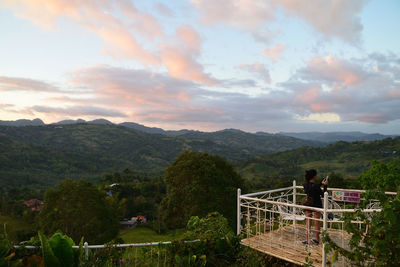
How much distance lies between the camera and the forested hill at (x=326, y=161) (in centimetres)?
8025

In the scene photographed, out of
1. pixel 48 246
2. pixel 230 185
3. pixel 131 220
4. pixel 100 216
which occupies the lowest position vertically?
pixel 131 220

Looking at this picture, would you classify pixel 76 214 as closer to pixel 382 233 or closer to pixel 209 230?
pixel 209 230

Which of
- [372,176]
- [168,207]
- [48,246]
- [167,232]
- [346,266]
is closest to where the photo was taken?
[48,246]

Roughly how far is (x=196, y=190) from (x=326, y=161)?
3568 inches

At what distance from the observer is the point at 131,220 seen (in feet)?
134

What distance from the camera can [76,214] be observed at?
23016mm

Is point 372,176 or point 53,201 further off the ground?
point 372,176

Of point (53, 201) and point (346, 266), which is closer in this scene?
point (346, 266)

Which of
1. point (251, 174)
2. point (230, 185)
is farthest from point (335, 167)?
point (230, 185)

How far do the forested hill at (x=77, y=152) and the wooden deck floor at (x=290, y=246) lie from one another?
94.0 metres

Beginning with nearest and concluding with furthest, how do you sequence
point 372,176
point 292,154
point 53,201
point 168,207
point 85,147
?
1. point 372,176
2. point 168,207
3. point 53,201
4. point 292,154
5. point 85,147

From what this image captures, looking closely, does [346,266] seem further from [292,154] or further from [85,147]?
[85,147]

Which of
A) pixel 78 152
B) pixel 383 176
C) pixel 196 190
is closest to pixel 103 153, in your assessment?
pixel 78 152

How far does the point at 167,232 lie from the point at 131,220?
43.6 feet
